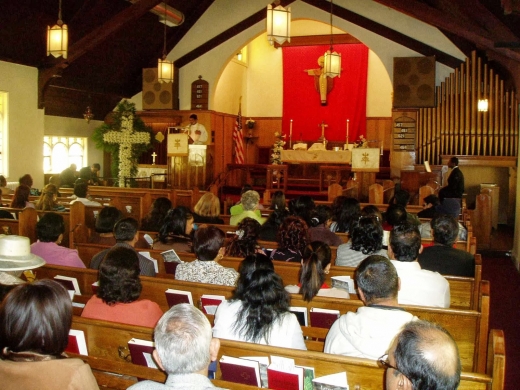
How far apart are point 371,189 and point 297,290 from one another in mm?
5370

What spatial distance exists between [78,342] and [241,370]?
2.86 feet

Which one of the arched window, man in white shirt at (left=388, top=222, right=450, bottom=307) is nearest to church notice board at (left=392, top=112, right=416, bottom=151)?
the arched window

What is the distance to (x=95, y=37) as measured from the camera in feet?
34.2

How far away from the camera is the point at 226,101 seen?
1403 cm

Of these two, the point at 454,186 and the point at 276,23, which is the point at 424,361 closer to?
the point at 276,23

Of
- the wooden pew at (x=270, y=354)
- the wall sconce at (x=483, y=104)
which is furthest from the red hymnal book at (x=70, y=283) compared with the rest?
the wall sconce at (x=483, y=104)

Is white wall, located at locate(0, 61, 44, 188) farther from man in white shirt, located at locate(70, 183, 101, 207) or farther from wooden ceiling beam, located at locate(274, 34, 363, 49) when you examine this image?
wooden ceiling beam, located at locate(274, 34, 363, 49)

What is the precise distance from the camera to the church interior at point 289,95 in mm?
9758

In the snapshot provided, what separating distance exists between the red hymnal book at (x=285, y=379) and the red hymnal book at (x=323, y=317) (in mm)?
870

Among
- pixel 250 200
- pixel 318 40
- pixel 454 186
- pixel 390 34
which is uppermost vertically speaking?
pixel 318 40

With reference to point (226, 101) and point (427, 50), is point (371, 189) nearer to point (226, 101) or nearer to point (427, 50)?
point (427, 50)

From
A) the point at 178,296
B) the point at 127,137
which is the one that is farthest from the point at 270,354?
the point at 127,137

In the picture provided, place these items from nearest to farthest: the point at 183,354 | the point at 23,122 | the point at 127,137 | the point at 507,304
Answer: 1. the point at 183,354
2. the point at 507,304
3. the point at 23,122
4. the point at 127,137

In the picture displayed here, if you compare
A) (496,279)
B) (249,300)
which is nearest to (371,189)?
(496,279)
